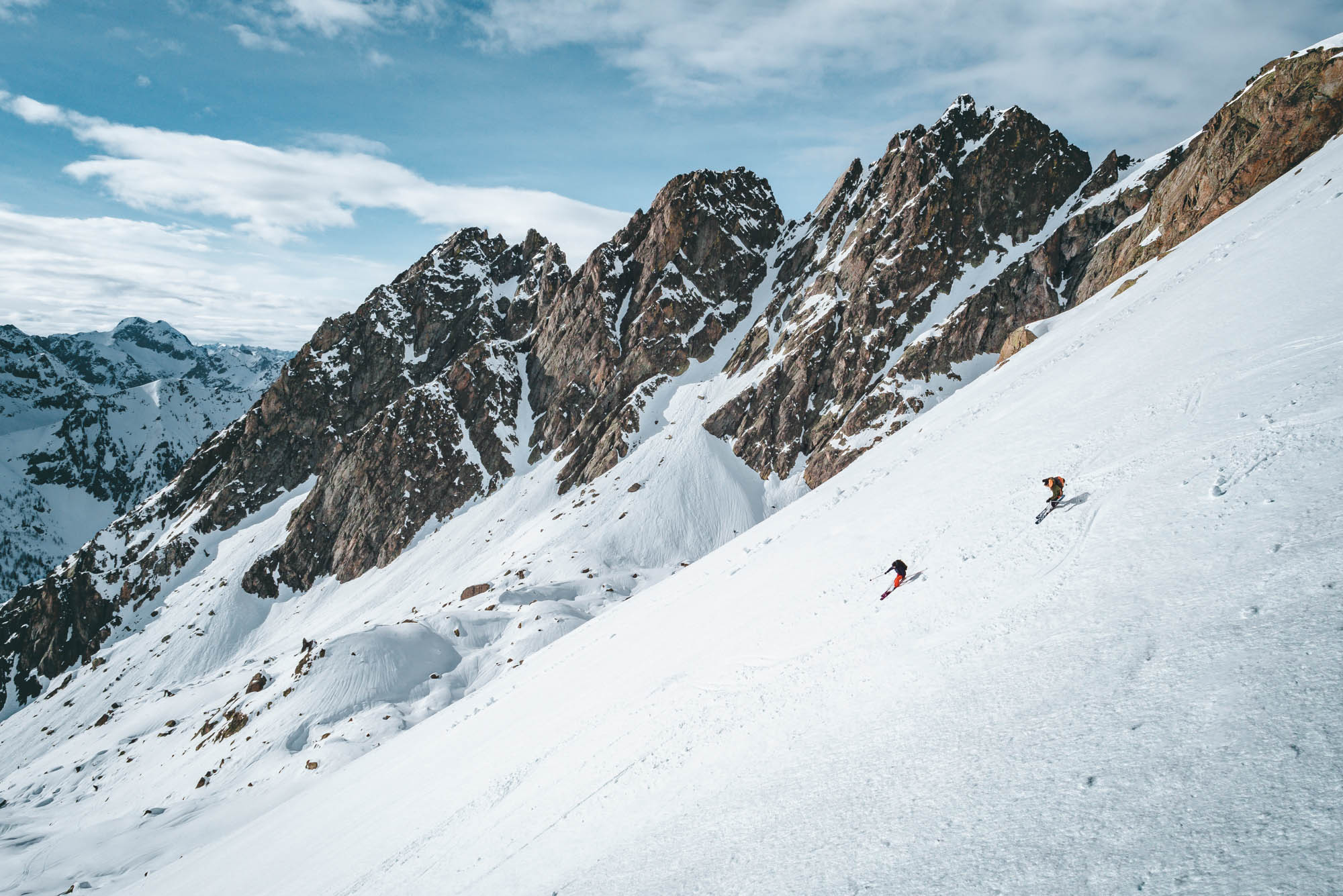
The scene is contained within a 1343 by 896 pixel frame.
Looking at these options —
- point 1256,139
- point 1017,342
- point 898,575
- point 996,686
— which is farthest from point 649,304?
point 996,686

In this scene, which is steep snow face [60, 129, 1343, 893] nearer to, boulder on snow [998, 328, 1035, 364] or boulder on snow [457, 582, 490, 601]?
boulder on snow [998, 328, 1035, 364]

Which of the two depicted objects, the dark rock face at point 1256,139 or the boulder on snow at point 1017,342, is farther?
the boulder on snow at point 1017,342

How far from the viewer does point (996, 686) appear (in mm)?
8367

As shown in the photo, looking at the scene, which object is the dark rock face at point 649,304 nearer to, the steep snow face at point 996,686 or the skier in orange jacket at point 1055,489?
the steep snow face at point 996,686

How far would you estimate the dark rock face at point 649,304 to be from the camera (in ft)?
367

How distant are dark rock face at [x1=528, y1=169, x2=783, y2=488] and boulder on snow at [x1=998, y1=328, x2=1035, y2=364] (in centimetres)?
6667

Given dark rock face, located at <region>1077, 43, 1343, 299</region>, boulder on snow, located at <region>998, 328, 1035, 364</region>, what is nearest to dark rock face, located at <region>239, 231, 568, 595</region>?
boulder on snow, located at <region>998, 328, 1035, 364</region>

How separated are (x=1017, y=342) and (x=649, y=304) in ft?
263

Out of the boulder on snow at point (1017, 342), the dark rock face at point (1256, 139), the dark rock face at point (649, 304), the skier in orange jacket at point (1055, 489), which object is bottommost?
the skier in orange jacket at point (1055, 489)

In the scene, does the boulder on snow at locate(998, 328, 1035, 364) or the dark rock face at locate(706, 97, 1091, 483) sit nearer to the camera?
the boulder on snow at locate(998, 328, 1035, 364)

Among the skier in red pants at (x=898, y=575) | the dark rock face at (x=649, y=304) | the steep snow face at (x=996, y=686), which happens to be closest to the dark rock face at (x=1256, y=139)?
the steep snow face at (x=996, y=686)

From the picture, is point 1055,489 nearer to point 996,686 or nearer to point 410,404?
point 996,686

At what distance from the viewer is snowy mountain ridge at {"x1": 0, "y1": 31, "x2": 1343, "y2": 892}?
39.5 ft

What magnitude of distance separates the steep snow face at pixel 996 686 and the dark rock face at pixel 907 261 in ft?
200
